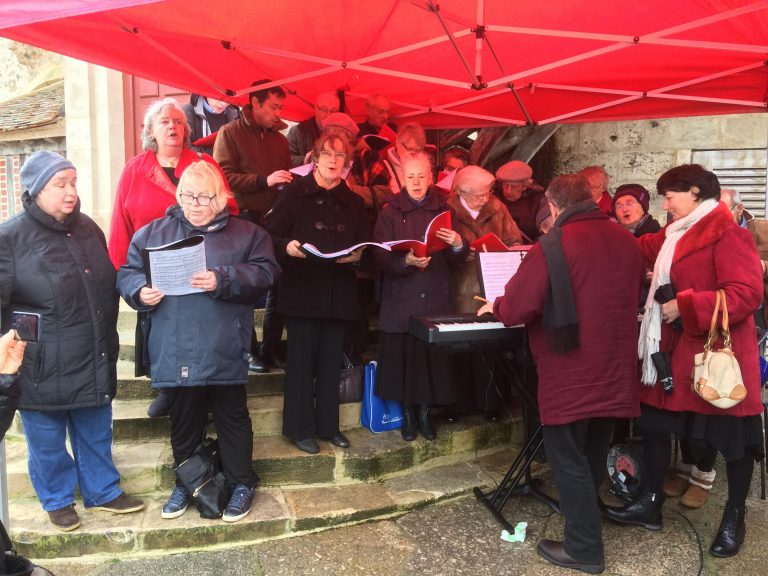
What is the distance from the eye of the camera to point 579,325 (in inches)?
114

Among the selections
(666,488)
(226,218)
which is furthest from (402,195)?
(666,488)

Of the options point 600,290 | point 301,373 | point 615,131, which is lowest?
point 301,373

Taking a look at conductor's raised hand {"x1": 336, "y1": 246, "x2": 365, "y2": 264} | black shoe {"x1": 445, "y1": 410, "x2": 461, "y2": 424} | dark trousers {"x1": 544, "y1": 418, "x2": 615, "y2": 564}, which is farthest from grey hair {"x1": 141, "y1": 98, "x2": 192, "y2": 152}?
dark trousers {"x1": 544, "y1": 418, "x2": 615, "y2": 564}

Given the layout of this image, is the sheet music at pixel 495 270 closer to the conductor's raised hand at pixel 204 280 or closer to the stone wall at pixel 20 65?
the conductor's raised hand at pixel 204 280

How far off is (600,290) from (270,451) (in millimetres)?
2203

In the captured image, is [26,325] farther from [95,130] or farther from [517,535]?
[95,130]

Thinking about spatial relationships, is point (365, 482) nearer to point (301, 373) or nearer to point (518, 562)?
point (301, 373)

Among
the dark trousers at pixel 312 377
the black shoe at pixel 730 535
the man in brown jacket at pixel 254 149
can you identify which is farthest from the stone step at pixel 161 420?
the black shoe at pixel 730 535

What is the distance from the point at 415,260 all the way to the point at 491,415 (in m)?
1.45

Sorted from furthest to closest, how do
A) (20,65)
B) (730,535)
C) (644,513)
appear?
(20,65) → (644,513) → (730,535)

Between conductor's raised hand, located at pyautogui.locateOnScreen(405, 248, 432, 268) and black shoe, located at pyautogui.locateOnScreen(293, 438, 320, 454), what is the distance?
1255 mm

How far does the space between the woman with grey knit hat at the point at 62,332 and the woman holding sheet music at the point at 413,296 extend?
1633 millimetres

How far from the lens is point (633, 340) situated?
9.77ft

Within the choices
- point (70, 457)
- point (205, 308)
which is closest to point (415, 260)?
point (205, 308)
